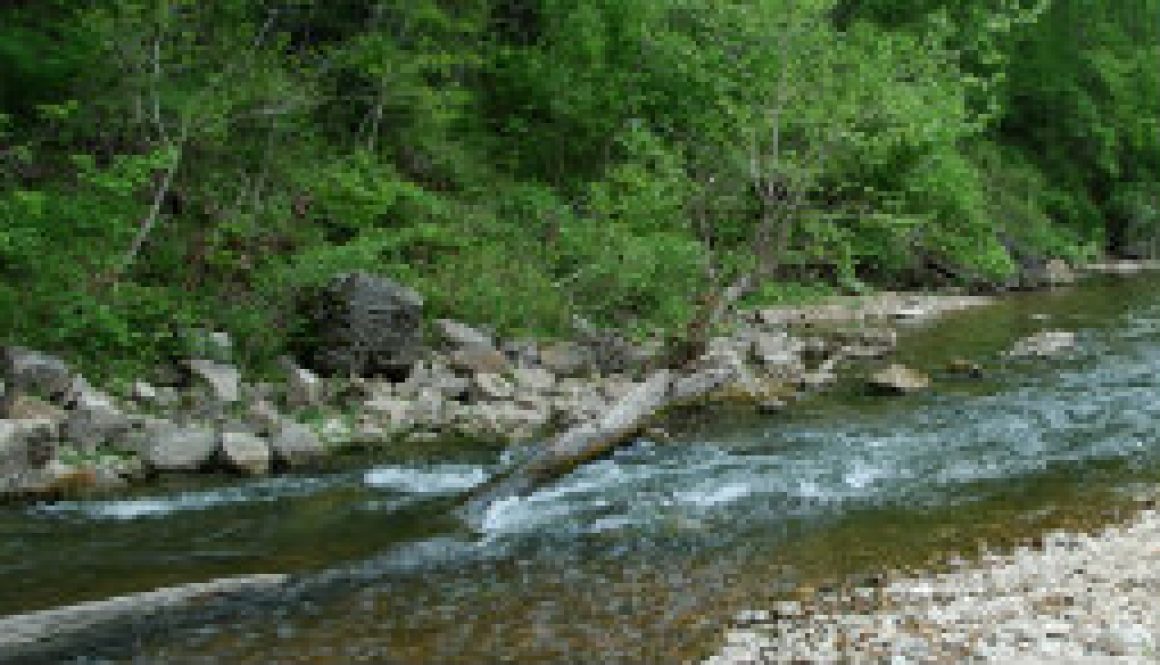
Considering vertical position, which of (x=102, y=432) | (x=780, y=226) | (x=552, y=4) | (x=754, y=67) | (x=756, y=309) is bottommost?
(x=756, y=309)

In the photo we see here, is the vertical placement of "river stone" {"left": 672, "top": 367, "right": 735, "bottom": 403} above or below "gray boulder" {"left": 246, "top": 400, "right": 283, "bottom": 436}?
below

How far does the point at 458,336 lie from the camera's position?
17203 millimetres

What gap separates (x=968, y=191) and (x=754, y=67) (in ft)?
20.4

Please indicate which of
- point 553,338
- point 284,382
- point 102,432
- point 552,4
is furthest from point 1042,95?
point 102,432

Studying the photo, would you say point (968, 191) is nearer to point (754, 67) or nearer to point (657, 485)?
point (754, 67)

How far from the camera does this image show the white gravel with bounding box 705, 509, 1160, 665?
5.87m

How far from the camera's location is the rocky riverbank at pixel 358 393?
37.8 feet

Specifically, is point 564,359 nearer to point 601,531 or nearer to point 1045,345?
point 601,531

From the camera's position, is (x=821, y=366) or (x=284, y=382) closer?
(x=284, y=382)

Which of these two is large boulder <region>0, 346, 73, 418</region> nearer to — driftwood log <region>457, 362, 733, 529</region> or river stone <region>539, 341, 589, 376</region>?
driftwood log <region>457, 362, 733, 529</region>

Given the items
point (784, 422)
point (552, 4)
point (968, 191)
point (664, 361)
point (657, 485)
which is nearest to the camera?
point (657, 485)

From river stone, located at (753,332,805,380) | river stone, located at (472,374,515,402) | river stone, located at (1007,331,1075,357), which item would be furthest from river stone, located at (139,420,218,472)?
river stone, located at (1007,331,1075,357)

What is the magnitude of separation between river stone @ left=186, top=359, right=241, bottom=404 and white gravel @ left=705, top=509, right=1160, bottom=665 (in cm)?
900

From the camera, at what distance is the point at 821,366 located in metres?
18.9
